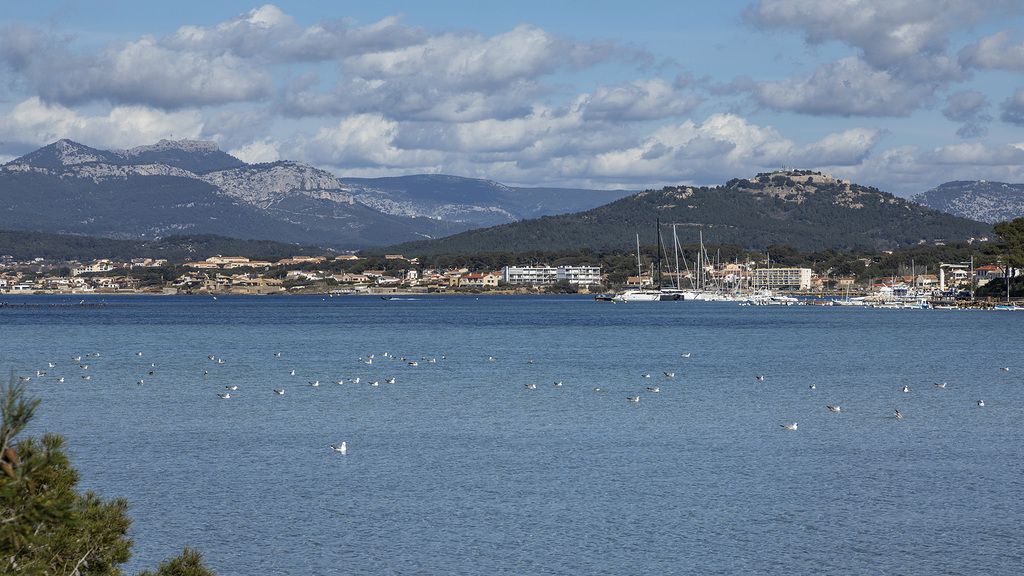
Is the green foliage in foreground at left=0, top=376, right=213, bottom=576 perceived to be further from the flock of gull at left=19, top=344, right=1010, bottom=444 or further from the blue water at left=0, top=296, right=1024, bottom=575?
the flock of gull at left=19, top=344, right=1010, bottom=444

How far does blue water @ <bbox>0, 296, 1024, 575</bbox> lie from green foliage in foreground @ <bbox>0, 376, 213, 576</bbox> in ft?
19.2

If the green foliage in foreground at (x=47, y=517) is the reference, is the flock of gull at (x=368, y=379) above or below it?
below

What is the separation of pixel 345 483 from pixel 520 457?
13.6 ft

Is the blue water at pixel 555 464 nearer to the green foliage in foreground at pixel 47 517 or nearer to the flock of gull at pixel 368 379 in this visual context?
the flock of gull at pixel 368 379

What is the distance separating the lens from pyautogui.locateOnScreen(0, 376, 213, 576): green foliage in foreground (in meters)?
6.04

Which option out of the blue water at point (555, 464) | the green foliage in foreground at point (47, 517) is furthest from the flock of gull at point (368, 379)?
the green foliage in foreground at point (47, 517)

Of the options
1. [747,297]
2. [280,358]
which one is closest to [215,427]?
[280,358]

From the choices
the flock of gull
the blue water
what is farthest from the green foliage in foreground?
the flock of gull

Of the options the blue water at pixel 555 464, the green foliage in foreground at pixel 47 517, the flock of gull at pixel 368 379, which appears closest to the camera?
the green foliage in foreground at pixel 47 517

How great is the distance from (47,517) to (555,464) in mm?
15088

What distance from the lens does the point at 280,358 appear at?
49219 millimetres

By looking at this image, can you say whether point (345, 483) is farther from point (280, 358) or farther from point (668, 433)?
point (280, 358)

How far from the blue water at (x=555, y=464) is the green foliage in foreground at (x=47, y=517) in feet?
19.2

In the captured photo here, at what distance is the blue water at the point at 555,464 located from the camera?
14922 millimetres
